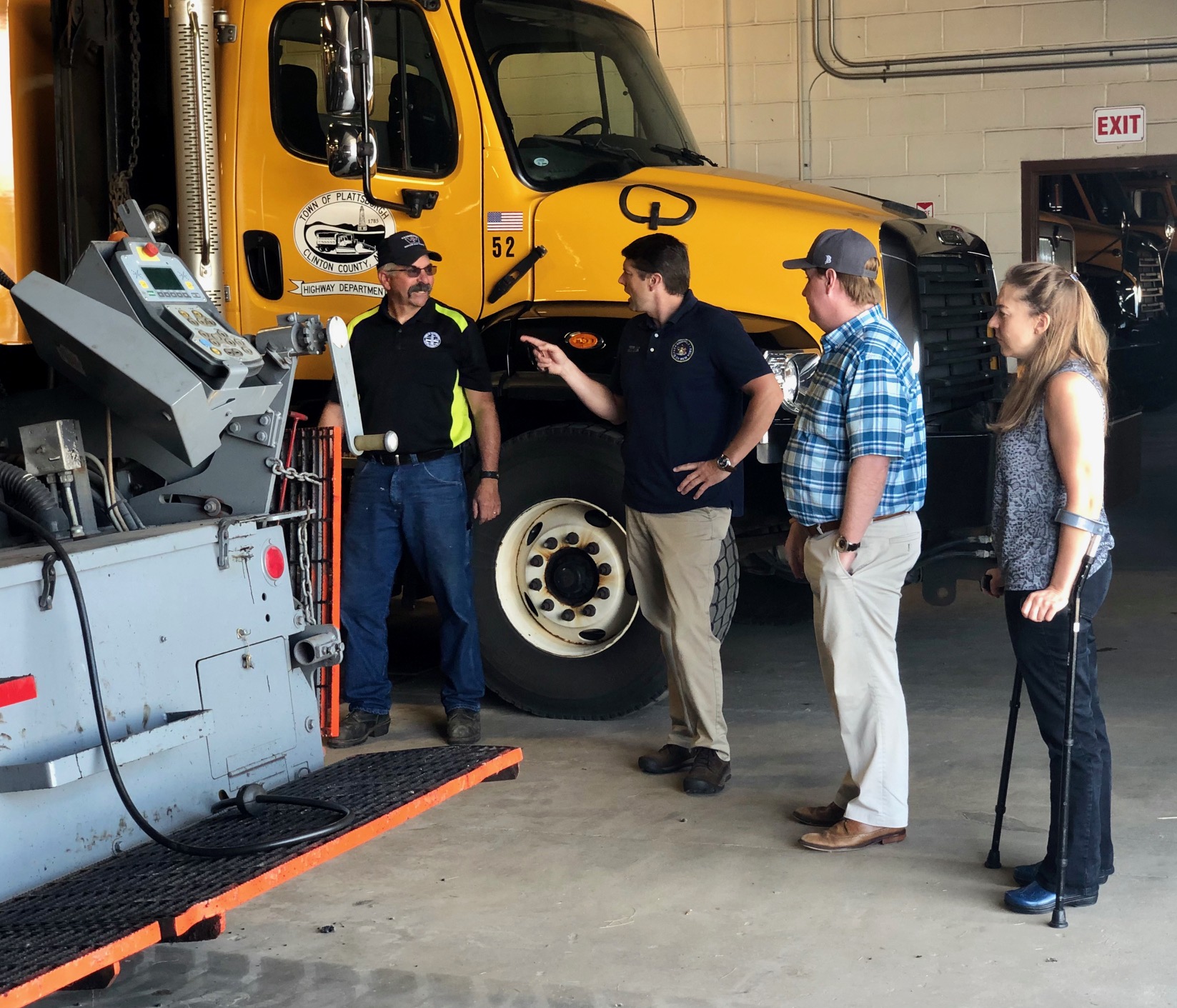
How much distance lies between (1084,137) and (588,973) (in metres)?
7.80

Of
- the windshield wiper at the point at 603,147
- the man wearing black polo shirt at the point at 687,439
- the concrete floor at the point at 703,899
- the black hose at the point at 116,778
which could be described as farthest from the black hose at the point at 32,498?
the windshield wiper at the point at 603,147

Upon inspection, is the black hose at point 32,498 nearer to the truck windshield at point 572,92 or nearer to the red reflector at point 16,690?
the red reflector at point 16,690

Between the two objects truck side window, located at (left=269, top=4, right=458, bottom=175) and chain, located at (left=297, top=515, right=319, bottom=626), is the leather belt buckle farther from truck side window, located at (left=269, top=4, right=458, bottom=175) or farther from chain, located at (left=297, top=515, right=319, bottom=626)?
truck side window, located at (left=269, top=4, right=458, bottom=175)

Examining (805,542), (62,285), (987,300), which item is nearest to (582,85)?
(987,300)

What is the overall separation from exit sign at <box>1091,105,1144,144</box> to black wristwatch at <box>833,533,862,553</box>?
6550 mm

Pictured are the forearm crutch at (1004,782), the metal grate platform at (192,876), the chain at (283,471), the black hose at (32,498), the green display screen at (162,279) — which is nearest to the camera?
the metal grate platform at (192,876)

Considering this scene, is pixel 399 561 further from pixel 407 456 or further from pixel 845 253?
pixel 845 253

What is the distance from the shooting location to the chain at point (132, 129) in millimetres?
5609

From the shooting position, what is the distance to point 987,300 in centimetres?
618

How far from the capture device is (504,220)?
5699 millimetres

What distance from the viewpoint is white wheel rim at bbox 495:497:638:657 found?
18.8 ft

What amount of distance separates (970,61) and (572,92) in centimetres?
479

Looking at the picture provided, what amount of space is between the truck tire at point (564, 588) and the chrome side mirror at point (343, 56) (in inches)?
58.8

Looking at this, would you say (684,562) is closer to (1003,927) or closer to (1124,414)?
(1003,927)
